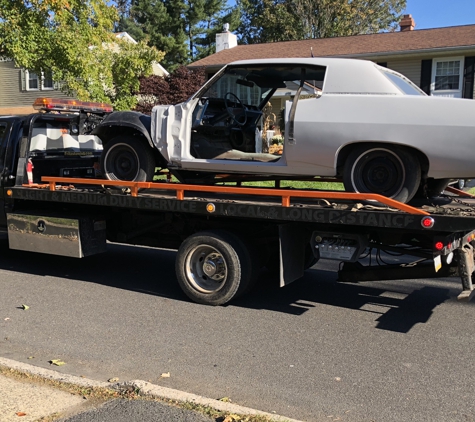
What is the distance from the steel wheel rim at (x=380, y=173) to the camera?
535 cm

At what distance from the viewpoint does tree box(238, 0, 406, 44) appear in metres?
33.7

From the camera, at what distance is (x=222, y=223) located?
6371mm

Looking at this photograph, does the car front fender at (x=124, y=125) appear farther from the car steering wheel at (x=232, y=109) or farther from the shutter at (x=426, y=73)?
the shutter at (x=426, y=73)

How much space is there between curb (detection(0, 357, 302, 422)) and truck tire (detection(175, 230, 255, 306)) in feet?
6.79

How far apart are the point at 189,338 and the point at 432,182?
308cm

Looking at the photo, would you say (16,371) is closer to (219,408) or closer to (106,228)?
(219,408)

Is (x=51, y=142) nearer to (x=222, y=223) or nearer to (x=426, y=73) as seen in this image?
(x=222, y=223)

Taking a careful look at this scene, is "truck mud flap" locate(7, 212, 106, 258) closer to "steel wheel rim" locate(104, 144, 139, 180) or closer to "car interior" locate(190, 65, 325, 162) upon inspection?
"steel wheel rim" locate(104, 144, 139, 180)

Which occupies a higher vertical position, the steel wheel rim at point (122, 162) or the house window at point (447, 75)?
the house window at point (447, 75)

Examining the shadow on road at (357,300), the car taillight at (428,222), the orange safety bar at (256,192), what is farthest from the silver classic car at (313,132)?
the shadow on road at (357,300)

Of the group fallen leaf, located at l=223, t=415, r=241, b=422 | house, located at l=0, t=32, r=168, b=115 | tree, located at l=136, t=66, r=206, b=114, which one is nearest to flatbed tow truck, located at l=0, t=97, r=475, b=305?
fallen leaf, located at l=223, t=415, r=241, b=422

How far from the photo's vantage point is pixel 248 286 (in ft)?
20.0

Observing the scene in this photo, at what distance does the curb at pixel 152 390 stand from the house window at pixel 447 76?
19372 mm

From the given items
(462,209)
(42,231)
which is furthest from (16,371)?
(462,209)
